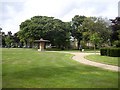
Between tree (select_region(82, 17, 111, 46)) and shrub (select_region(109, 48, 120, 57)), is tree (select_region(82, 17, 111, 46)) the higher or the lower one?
the higher one

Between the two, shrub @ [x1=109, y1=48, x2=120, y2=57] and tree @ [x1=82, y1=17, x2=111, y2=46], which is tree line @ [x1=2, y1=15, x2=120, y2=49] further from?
shrub @ [x1=109, y1=48, x2=120, y2=57]

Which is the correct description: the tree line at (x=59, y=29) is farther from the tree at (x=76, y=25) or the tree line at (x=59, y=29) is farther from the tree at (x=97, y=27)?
the tree at (x=76, y=25)

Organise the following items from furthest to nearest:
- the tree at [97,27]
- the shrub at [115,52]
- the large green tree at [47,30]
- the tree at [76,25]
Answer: the tree at [76,25] → the tree at [97,27] → the large green tree at [47,30] → the shrub at [115,52]

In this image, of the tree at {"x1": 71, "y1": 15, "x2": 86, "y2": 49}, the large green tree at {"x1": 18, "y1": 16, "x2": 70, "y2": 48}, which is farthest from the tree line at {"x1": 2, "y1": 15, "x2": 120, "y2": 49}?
the tree at {"x1": 71, "y1": 15, "x2": 86, "y2": 49}

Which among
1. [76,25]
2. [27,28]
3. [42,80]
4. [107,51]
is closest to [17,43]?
[76,25]

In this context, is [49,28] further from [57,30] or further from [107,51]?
[107,51]

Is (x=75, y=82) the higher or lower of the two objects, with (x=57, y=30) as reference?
lower

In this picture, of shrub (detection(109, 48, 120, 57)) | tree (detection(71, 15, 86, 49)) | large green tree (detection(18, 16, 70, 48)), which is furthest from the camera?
tree (detection(71, 15, 86, 49))

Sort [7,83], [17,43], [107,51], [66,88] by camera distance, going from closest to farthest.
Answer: [66,88]
[7,83]
[107,51]
[17,43]

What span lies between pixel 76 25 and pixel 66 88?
71.1m

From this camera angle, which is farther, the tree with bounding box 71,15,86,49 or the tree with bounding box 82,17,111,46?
the tree with bounding box 71,15,86,49

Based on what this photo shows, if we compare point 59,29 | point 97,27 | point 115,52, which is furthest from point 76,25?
point 115,52

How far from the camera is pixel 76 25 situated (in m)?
80.1

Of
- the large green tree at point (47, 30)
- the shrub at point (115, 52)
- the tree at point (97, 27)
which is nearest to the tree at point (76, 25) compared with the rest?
the large green tree at point (47, 30)
